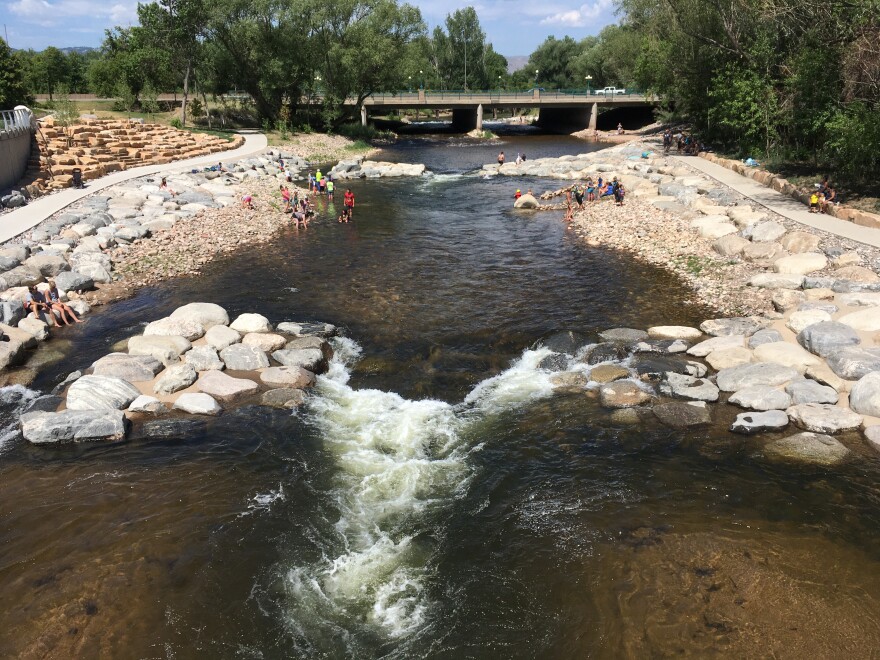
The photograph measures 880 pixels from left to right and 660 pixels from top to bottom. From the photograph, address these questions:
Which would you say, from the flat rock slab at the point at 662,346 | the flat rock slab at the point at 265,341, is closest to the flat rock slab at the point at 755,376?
the flat rock slab at the point at 662,346

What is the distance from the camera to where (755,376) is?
1397cm

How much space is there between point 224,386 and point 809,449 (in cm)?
1248

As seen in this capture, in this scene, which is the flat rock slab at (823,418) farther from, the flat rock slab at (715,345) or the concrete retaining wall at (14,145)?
the concrete retaining wall at (14,145)

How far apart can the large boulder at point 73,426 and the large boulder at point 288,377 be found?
328 centimetres

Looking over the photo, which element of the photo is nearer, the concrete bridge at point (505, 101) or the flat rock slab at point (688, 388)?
the flat rock slab at point (688, 388)

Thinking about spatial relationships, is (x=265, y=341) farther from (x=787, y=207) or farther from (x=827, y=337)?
(x=787, y=207)

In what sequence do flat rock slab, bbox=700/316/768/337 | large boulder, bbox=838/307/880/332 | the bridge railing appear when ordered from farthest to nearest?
1. the bridge railing
2. flat rock slab, bbox=700/316/768/337
3. large boulder, bbox=838/307/880/332

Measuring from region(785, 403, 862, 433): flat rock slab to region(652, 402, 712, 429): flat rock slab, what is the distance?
1.69 meters

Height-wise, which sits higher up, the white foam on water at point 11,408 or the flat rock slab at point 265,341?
the flat rock slab at point 265,341

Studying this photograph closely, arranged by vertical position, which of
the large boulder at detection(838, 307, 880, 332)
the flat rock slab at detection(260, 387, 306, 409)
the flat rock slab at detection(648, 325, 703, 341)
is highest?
the large boulder at detection(838, 307, 880, 332)

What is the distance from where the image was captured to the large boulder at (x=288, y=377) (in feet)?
48.5

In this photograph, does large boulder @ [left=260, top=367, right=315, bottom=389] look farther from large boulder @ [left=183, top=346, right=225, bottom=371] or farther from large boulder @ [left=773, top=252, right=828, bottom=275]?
large boulder @ [left=773, top=252, right=828, bottom=275]

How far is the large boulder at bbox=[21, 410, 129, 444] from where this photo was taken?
40.8 ft

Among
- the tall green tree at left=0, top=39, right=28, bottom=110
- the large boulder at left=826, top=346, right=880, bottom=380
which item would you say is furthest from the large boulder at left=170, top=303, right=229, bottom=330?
the tall green tree at left=0, top=39, right=28, bottom=110
